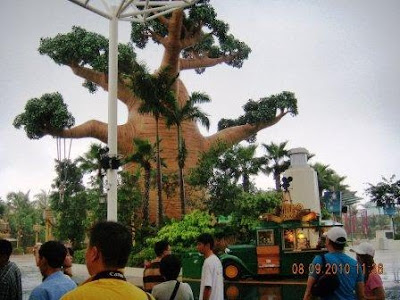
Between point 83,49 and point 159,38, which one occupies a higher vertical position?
point 159,38

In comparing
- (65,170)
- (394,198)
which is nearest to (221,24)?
(65,170)

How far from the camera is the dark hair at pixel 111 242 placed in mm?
2137

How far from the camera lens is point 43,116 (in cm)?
3105

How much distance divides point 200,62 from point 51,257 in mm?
37613

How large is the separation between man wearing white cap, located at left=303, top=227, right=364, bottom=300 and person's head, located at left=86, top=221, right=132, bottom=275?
2195 mm

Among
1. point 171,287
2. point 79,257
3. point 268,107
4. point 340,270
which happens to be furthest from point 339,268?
point 268,107

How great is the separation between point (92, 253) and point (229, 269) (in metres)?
10.8

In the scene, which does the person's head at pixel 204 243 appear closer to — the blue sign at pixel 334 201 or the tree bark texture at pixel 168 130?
the blue sign at pixel 334 201

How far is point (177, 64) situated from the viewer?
36.9m

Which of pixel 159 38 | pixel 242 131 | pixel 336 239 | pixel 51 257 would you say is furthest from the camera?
pixel 242 131

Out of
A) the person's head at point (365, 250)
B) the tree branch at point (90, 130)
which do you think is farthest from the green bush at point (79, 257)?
the person's head at point (365, 250)

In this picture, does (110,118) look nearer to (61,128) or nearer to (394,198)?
(61,128)

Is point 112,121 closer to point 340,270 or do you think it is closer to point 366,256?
point 366,256

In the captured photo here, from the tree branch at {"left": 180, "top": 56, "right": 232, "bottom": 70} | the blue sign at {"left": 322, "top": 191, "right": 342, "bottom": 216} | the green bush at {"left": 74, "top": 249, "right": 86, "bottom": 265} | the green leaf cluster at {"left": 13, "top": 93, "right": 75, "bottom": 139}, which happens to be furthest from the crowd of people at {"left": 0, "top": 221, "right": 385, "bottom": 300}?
the tree branch at {"left": 180, "top": 56, "right": 232, "bottom": 70}
